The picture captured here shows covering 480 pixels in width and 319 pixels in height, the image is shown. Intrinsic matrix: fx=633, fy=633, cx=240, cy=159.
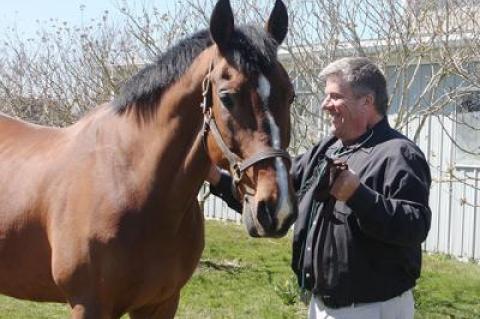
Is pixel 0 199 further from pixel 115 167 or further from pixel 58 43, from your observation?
pixel 58 43

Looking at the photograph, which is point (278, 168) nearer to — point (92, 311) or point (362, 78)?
point (362, 78)

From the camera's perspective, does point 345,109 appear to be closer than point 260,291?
Yes

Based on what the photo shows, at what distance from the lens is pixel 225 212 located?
1255 cm

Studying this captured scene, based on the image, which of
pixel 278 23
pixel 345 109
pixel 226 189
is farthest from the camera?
pixel 226 189

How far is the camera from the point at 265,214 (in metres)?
2.21

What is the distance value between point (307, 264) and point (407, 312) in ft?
1.48

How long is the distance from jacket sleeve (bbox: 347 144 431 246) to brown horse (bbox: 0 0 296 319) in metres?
0.34

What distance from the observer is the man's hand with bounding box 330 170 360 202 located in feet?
7.55

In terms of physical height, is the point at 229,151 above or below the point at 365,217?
above

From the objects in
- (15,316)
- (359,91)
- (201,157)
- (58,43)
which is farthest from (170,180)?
(58,43)

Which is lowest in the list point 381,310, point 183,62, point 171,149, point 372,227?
point 381,310

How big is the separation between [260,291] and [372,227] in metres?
4.48

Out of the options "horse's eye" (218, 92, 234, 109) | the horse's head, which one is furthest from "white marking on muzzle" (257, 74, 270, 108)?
"horse's eye" (218, 92, 234, 109)

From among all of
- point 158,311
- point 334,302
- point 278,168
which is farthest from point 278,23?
point 158,311
